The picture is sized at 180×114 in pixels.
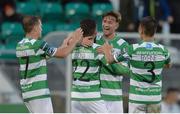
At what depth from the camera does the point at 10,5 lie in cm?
1781

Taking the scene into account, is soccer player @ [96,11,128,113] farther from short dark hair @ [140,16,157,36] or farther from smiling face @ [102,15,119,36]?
short dark hair @ [140,16,157,36]

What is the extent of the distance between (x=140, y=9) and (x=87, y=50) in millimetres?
6113

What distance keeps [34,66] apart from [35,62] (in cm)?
5

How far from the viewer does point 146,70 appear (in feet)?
37.0

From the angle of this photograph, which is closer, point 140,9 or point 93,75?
point 93,75

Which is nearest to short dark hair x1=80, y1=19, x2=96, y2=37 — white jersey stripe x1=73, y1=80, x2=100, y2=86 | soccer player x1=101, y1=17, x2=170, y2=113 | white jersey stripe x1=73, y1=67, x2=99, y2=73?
soccer player x1=101, y1=17, x2=170, y2=113

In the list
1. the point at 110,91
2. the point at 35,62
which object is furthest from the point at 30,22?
the point at 110,91

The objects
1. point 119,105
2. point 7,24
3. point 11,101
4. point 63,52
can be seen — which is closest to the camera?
point 63,52

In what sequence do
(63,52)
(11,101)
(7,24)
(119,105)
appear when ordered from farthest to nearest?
1. (7,24)
2. (11,101)
3. (119,105)
4. (63,52)

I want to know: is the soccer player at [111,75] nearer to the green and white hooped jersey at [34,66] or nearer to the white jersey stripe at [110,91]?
the white jersey stripe at [110,91]

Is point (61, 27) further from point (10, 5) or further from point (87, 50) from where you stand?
point (87, 50)

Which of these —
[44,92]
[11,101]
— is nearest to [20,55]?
[44,92]

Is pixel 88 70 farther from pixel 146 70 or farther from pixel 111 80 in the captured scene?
pixel 146 70

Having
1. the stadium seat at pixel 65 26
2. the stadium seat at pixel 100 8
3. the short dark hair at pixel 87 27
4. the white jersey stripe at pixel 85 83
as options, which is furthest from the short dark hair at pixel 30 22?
the stadium seat at pixel 100 8
